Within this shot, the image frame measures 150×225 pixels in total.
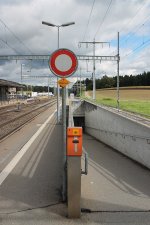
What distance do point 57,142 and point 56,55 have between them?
35.1 ft

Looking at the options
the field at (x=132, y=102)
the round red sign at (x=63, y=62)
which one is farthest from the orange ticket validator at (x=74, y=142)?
the field at (x=132, y=102)

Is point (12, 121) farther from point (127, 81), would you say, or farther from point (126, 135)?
point (127, 81)

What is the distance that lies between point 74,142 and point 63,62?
1.57m

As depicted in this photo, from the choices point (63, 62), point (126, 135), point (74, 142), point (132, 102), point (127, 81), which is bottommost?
point (126, 135)

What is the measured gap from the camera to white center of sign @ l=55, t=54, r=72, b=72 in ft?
24.7

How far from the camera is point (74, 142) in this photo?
675 cm

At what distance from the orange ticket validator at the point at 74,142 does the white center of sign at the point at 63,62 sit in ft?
4.24

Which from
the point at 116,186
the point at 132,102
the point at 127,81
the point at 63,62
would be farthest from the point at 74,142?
the point at 127,81

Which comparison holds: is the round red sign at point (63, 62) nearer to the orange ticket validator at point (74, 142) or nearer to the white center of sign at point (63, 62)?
the white center of sign at point (63, 62)

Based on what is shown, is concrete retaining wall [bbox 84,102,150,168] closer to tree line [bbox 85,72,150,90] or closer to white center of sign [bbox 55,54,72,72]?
white center of sign [bbox 55,54,72,72]

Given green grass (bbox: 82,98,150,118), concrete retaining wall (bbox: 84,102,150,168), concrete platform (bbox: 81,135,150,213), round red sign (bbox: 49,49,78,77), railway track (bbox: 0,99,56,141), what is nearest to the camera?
concrete platform (bbox: 81,135,150,213)

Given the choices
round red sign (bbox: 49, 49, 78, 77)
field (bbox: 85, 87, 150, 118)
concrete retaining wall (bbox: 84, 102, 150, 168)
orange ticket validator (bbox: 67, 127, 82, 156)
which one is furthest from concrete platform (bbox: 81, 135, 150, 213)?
field (bbox: 85, 87, 150, 118)

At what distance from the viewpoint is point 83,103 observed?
33.3 m

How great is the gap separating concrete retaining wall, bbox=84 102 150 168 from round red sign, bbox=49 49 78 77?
14.0ft
